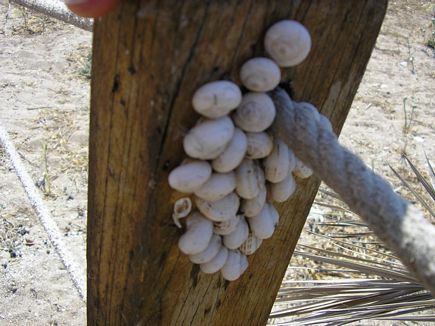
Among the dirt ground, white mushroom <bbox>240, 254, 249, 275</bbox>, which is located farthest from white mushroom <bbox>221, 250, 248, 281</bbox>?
the dirt ground

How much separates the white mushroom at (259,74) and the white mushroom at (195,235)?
0.17 meters

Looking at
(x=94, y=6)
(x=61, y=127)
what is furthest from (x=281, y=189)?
(x=61, y=127)

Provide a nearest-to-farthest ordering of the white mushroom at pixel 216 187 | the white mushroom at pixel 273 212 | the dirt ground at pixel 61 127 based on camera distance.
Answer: the white mushroom at pixel 216 187, the white mushroom at pixel 273 212, the dirt ground at pixel 61 127

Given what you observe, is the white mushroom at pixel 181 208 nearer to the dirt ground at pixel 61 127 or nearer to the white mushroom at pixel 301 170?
the white mushroom at pixel 301 170

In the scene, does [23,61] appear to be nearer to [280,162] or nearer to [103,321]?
[103,321]

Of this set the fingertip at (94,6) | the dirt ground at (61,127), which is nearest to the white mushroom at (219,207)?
the fingertip at (94,6)

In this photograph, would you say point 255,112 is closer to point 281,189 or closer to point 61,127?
point 281,189

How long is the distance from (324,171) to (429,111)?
3.10 meters

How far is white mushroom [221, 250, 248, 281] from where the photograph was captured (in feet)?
2.36

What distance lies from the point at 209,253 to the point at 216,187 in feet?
0.36

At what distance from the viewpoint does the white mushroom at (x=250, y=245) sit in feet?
2.39

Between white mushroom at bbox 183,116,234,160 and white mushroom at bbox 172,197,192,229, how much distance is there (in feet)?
0.26

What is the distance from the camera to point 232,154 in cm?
58

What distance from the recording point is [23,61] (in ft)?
11.4
